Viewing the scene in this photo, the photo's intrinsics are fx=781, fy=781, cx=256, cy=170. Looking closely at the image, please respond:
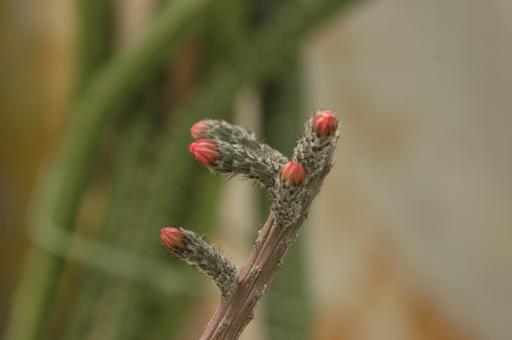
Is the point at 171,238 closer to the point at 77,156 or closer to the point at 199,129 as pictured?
the point at 199,129

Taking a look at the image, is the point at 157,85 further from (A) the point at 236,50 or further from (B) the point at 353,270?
(B) the point at 353,270

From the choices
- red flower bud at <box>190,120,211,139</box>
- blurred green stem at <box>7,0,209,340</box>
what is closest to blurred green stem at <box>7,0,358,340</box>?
blurred green stem at <box>7,0,209,340</box>

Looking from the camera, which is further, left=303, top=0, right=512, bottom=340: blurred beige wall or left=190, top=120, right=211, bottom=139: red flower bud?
left=303, top=0, right=512, bottom=340: blurred beige wall

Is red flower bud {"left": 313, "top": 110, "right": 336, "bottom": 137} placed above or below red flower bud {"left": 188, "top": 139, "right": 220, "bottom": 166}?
above

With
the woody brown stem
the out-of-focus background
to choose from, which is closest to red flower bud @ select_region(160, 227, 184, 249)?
the woody brown stem

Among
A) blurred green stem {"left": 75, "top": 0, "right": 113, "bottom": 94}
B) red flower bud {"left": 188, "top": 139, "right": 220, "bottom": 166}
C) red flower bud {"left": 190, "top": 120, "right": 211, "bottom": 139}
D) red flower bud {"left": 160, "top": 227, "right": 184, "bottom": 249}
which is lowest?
red flower bud {"left": 160, "top": 227, "right": 184, "bottom": 249}

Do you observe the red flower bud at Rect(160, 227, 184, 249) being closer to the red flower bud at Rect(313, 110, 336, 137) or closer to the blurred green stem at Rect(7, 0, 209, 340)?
the red flower bud at Rect(313, 110, 336, 137)
